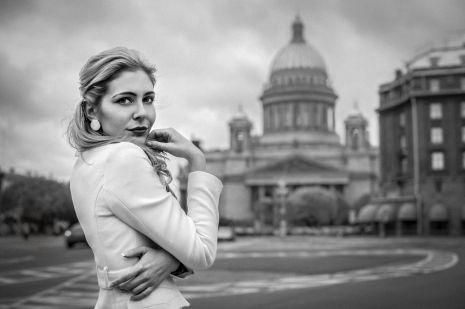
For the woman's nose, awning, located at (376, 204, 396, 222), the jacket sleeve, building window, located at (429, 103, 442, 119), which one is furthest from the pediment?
the jacket sleeve

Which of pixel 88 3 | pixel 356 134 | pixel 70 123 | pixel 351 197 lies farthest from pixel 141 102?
pixel 356 134

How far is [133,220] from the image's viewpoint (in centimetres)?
236

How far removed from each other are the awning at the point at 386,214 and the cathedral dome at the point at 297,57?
70987mm

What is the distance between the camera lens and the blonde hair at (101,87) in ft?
8.36

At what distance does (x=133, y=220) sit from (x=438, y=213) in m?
49.1

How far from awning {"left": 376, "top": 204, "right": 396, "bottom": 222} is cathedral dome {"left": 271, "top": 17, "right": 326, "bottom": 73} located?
7099 cm

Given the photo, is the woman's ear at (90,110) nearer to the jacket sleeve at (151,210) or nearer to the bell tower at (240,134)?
the jacket sleeve at (151,210)

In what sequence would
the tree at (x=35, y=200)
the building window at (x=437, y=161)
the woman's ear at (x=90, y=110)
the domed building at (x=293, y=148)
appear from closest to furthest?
the woman's ear at (x=90, y=110) → the building window at (x=437, y=161) → the tree at (x=35, y=200) → the domed building at (x=293, y=148)

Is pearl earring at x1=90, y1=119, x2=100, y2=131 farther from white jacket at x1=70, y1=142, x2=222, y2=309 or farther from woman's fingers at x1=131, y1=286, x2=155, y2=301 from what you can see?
woman's fingers at x1=131, y1=286, x2=155, y2=301

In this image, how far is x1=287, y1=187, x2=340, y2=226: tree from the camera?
7738cm

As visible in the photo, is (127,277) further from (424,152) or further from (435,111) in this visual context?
(424,152)

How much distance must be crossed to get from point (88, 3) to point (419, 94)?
49916mm

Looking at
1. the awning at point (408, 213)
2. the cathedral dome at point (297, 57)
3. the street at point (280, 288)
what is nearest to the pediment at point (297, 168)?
the cathedral dome at point (297, 57)

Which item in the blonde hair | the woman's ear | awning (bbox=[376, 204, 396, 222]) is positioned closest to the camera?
the blonde hair
